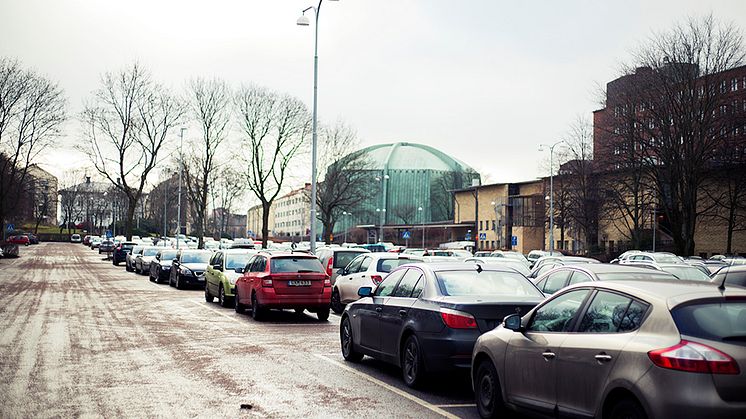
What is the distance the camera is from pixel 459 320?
926cm

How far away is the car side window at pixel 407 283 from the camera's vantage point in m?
10.6

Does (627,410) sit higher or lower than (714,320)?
lower

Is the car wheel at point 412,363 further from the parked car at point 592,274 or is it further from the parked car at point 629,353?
the parked car at point 592,274

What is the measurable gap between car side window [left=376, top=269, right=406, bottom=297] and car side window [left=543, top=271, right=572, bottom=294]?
3.92m

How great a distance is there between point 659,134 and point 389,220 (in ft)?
308

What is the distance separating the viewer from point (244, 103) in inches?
2443

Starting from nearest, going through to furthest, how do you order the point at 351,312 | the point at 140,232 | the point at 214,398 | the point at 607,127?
1. the point at 214,398
2. the point at 351,312
3. the point at 607,127
4. the point at 140,232

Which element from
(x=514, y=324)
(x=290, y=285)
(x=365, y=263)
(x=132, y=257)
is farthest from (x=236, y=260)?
(x=132, y=257)

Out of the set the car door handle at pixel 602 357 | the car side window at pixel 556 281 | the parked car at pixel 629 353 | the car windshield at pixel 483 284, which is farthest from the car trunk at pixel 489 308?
the car side window at pixel 556 281

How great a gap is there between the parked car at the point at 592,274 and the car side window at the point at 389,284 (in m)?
3.03

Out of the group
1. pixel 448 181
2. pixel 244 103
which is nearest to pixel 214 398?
pixel 244 103

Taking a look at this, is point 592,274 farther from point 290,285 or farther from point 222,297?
point 222,297

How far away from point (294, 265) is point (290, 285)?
0.58 metres

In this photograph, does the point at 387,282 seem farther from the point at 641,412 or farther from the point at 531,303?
the point at 641,412
